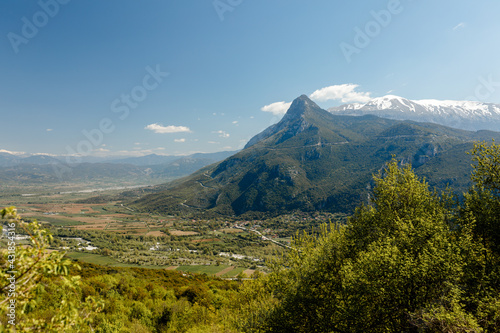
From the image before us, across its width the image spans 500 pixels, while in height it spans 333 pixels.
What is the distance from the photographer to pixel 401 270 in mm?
12930

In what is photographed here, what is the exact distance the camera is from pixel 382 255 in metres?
13.8

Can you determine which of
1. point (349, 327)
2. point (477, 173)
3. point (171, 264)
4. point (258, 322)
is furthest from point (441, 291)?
point (171, 264)

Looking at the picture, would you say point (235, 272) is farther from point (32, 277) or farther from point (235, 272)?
point (32, 277)

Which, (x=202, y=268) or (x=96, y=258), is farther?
(x=96, y=258)

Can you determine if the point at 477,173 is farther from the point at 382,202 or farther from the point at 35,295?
the point at 35,295

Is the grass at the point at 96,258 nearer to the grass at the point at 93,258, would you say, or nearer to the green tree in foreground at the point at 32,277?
the grass at the point at 93,258

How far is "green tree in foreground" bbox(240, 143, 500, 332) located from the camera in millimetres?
12383

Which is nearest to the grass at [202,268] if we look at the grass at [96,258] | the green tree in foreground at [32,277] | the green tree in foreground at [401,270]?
the grass at [96,258]

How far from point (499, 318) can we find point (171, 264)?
4971 inches

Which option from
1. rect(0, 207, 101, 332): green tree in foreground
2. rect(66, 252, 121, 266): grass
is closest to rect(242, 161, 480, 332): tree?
rect(0, 207, 101, 332): green tree in foreground

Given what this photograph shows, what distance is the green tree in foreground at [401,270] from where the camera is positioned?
12.4 meters

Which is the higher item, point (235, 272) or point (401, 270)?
point (401, 270)

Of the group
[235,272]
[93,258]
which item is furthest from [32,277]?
[93,258]

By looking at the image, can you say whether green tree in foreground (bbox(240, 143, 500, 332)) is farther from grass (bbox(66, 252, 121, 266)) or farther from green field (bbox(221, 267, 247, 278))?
grass (bbox(66, 252, 121, 266))
